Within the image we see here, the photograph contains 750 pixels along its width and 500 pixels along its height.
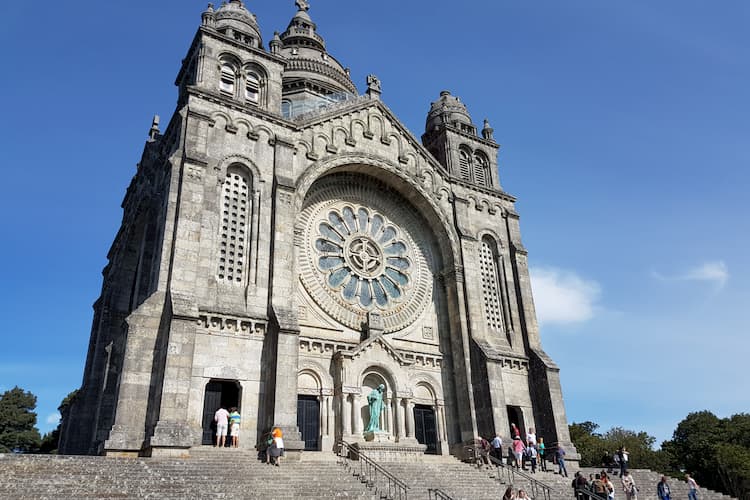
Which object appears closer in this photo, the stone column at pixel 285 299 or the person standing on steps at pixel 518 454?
the stone column at pixel 285 299

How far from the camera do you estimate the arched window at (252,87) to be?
2527cm

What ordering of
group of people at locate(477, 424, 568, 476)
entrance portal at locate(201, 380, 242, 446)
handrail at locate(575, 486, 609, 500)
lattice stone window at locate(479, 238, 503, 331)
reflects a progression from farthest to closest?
1. lattice stone window at locate(479, 238, 503, 331)
2. group of people at locate(477, 424, 568, 476)
3. entrance portal at locate(201, 380, 242, 446)
4. handrail at locate(575, 486, 609, 500)

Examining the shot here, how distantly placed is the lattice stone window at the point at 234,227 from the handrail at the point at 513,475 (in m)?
11.4

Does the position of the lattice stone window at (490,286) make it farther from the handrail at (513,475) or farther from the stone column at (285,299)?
the stone column at (285,299)

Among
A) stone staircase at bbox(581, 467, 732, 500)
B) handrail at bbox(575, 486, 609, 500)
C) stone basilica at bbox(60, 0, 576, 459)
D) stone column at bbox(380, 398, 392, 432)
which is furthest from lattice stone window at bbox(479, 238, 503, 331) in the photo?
handrail at bbox(575, 486, 609, 500)

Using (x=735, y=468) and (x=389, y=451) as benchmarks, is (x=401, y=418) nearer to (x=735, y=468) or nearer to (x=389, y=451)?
(x=389, y=451)

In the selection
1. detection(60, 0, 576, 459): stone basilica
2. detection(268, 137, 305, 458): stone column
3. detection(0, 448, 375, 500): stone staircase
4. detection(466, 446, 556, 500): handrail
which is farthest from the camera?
detection(60, 0, 576, 459): stone basilica

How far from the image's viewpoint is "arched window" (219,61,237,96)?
24587 mm

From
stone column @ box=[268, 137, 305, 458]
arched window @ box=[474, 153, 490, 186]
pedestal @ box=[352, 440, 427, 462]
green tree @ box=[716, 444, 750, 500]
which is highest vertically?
arched window @ box=[474, 153, 490, 186]

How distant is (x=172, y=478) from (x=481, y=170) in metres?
23.6

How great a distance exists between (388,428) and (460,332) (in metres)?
5.86

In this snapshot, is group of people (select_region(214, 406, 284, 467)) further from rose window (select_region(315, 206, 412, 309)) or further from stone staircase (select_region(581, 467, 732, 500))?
stone staircase (select_region(581, 467, 732, 500))

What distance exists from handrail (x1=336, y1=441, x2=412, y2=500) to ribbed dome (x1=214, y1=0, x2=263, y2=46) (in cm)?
1884

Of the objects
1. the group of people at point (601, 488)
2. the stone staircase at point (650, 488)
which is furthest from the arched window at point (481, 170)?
the group of people at point (601, 488)
